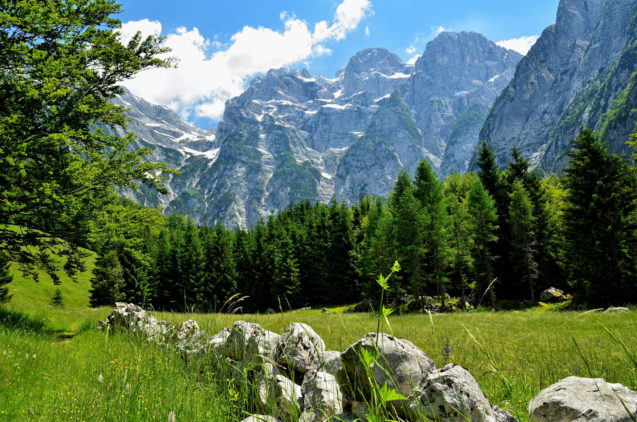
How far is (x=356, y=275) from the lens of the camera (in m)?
54.0

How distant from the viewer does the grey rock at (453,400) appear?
12.0 ft

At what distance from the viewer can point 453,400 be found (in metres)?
3.64

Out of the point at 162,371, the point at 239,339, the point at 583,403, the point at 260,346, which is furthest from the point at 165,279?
the point at 583,403

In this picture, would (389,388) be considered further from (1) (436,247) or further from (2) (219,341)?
(1) (436,247)

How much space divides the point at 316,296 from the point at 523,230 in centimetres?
3444

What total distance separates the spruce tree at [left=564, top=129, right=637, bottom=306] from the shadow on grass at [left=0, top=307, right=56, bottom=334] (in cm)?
3271

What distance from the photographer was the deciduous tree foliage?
1100 cm

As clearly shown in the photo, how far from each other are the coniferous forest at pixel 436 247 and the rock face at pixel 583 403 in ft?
4.42

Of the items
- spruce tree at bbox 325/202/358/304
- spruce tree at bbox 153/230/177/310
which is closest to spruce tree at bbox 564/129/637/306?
spruce tree at bbox 325/202/358/304

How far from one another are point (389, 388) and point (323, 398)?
0.96 meters

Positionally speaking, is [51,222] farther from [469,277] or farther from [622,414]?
[469,277]

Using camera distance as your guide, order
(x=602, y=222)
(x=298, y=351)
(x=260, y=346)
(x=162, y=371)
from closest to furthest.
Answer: (x=162, y=371)
(x=260, y=346)
(x=298, y=351)
(x=602, y=222)

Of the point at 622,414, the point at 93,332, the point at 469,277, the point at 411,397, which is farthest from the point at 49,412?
the point at 469,277

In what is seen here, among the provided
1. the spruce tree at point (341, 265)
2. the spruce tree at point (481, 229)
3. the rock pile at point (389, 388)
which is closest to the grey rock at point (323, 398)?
the rock pile at point (389, 388)
